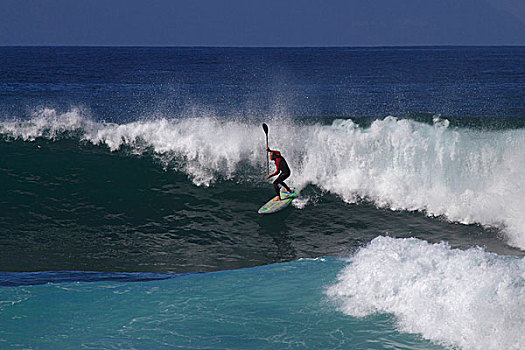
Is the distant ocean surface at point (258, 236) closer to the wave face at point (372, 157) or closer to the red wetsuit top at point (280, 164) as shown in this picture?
the wave face at point (372, 157)

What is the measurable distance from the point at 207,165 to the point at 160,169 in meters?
1.34

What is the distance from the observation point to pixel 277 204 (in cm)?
1426

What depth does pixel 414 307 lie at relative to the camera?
8.08m

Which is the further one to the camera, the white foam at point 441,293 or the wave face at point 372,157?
the wave face at point 372,157

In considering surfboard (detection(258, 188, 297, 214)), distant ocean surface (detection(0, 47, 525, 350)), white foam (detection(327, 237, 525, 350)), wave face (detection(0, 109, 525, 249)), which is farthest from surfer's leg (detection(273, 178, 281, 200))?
white foam (detection(327, 237, 525, 350))

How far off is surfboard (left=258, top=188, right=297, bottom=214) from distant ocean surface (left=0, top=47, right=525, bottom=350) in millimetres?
171

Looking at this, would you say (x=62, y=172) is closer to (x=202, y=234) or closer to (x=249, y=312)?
(x=202, y=234)

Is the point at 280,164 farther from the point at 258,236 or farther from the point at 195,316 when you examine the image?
the point at 195,316

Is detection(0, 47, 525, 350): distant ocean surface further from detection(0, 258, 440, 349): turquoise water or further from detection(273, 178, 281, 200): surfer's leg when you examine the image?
detection(273, 178, 281, 200): surfer's leg

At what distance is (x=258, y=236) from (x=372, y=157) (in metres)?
4.85

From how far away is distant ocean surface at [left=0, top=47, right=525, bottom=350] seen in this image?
7848 mm

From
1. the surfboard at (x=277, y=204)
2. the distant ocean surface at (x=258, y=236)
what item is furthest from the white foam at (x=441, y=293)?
the surfboard at (x=277, y=204)

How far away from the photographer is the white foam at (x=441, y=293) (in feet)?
24.0

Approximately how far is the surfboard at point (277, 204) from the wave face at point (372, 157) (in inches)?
57.0
